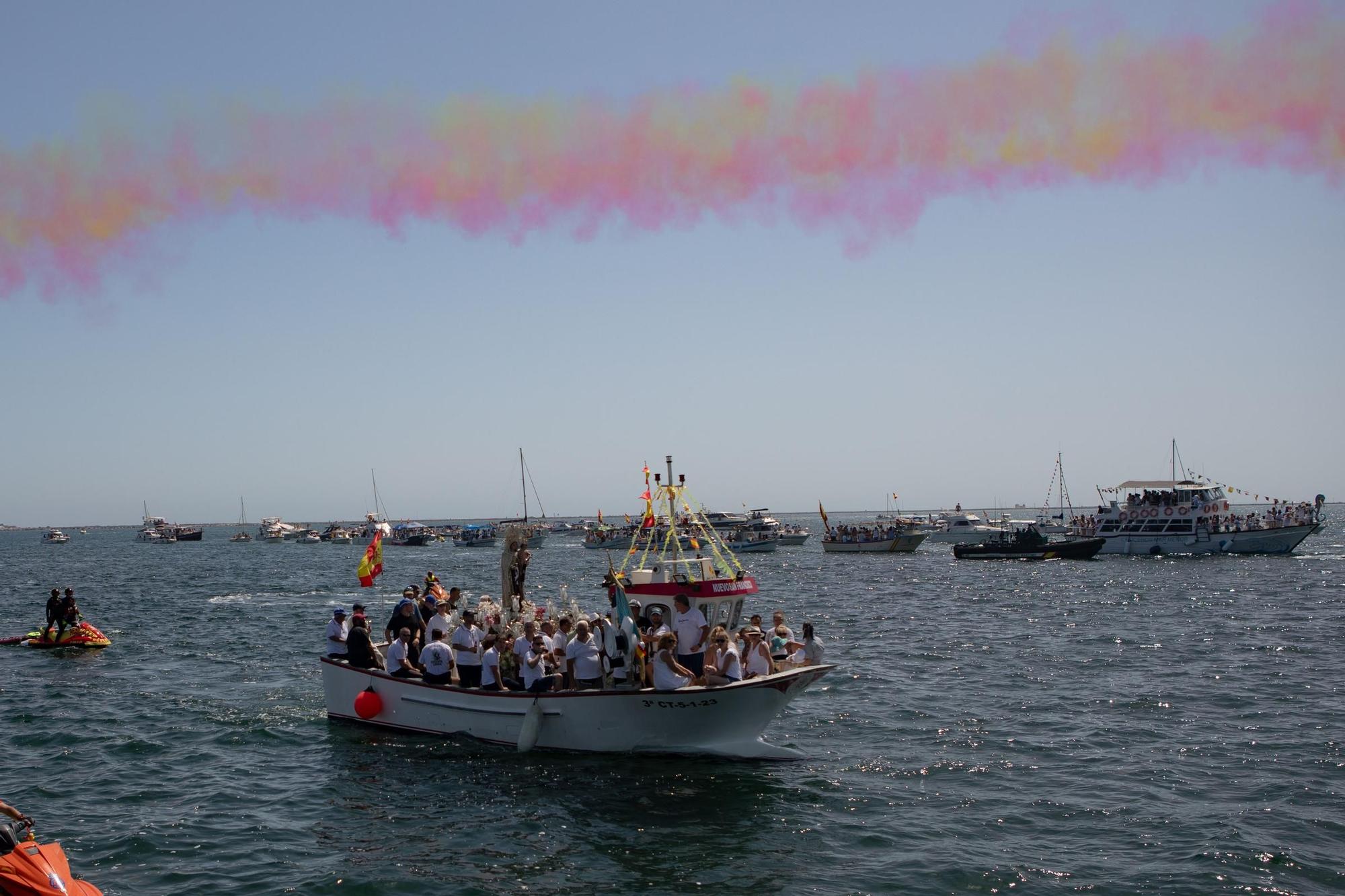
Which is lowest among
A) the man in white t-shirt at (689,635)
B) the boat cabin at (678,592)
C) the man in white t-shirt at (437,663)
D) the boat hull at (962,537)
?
the boat hull at (962,537)

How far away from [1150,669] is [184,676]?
88.5 ft

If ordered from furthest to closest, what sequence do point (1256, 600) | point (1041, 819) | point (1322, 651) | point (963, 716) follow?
point (1256, 600) → point (1322, 651) → point (963, 716) → point (1041, 819)

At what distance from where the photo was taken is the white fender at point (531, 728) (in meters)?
18.8

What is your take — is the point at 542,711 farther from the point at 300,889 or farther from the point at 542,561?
the point at 542,561

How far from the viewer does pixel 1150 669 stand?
91.9 ft

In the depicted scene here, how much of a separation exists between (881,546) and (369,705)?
8221 centimetres

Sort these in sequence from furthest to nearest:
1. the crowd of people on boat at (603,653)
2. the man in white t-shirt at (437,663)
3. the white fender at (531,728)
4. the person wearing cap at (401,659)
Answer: the person wearing cap at (401,659), the man in white t-shirt at (437,663), the white fender at (531,728), the crowd of people on boat at (603,653)

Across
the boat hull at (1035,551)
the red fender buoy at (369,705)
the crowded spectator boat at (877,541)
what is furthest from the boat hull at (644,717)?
the crowded spectator boat at (877,541)

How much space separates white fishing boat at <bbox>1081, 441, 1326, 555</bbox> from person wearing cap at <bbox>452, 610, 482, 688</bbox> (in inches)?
2796

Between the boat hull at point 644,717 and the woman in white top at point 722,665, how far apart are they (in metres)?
0.22

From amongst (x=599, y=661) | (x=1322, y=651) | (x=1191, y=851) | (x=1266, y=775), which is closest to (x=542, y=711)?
(x=599, y=661)

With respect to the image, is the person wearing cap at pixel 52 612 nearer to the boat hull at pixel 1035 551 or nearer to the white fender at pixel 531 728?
the white fender at pixel 531 728

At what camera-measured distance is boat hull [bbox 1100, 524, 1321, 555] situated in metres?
77.7

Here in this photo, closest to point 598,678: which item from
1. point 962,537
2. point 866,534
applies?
point 866,534
